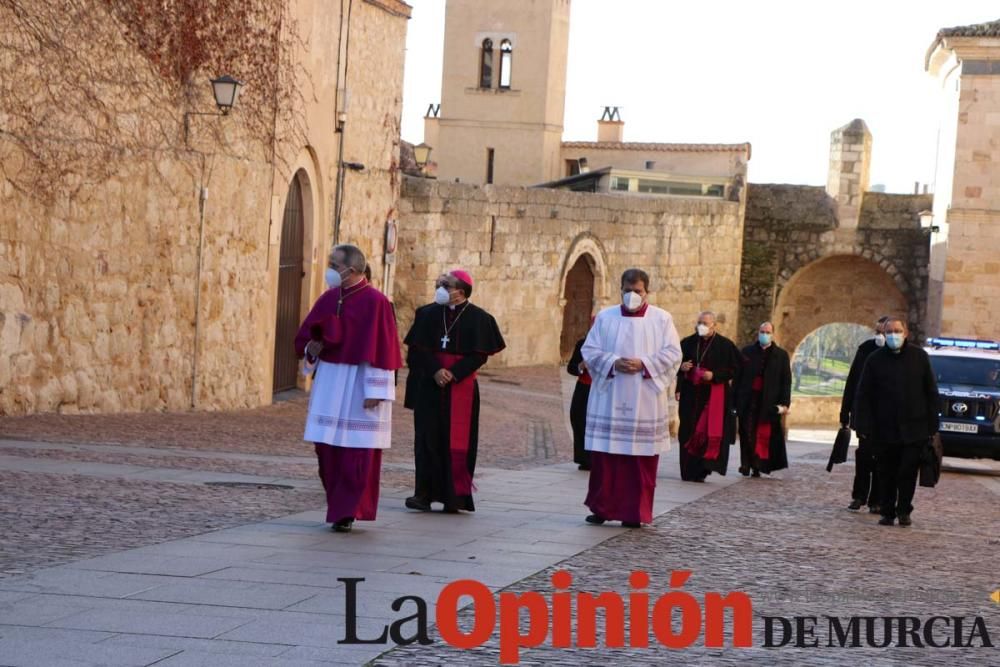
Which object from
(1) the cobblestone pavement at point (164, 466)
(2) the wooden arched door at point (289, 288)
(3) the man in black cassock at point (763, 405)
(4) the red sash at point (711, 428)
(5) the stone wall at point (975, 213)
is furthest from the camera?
(5) the stone wall at point (975, 213)

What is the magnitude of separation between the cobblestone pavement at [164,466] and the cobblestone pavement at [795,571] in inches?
82.8

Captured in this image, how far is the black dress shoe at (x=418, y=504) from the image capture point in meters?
10.3

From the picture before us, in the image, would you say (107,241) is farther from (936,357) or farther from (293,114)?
(936,357)

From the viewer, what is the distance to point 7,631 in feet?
19.2

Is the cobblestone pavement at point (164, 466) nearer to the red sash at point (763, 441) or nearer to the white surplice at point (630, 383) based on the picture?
the white surplice at point (630, 383)

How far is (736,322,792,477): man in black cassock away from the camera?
1580 cm

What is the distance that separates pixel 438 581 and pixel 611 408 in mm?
3196

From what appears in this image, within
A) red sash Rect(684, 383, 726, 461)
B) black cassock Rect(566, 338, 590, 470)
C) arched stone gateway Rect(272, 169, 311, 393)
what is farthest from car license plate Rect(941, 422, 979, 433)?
arched stone gateway Rect(272, 169, 311, 393)

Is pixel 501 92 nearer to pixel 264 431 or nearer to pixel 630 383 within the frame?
pixel 264 431

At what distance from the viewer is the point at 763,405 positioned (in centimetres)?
1584

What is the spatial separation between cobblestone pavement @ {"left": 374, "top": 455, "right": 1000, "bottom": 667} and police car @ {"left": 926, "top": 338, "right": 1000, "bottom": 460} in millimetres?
5910

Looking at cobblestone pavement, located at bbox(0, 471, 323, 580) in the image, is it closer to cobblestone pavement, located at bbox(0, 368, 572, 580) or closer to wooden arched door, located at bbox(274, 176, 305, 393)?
cobblestone pavement, located at bbox(0, 368, 572, 580)

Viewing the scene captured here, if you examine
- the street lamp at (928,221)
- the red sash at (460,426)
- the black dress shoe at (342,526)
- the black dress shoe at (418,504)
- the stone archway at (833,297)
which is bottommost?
the black dress shoe at (418,504)

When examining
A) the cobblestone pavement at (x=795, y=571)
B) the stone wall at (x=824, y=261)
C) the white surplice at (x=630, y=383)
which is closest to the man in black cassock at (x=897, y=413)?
the cobblestone pavement at (x=795, y=571)
